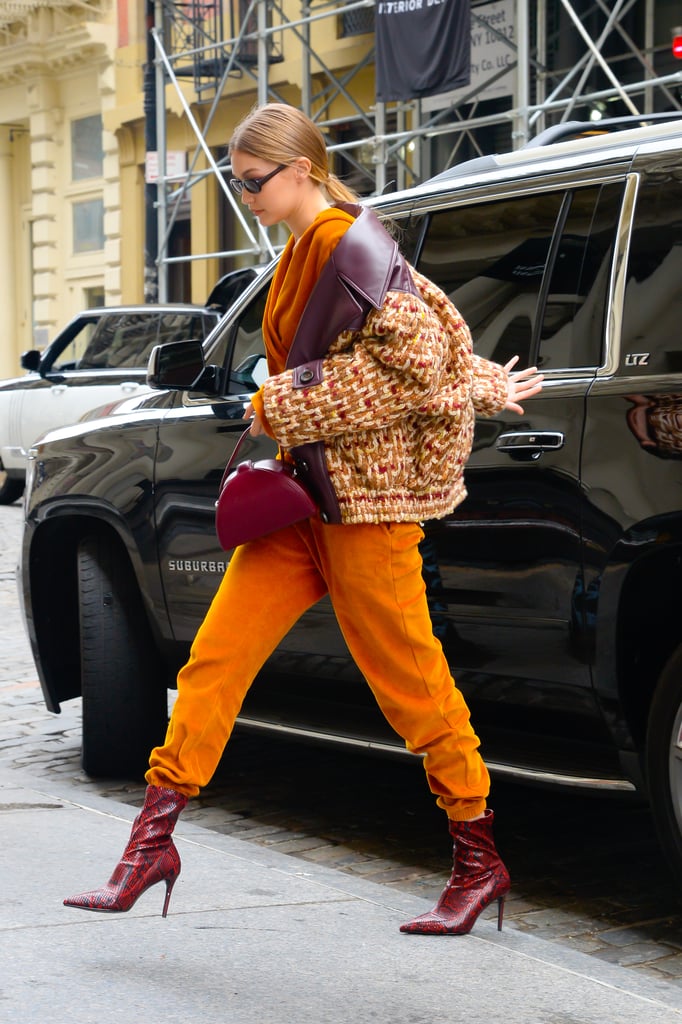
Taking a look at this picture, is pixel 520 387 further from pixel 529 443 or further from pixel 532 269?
pixel 532 269

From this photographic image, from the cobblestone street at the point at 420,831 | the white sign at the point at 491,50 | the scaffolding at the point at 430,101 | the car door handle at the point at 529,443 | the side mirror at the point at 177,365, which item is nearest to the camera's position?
the car door handle at the point at 529,443

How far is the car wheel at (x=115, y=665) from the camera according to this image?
5.27m

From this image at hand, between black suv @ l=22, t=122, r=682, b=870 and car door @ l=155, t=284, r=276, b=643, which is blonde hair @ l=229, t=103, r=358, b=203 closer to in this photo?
black suv @ l=22, t=122, r=682, b=870

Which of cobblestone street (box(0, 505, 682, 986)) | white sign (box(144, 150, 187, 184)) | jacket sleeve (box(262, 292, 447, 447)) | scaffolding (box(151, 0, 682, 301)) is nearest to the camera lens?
jacket sleeve (box(262, 292, 447, 447))

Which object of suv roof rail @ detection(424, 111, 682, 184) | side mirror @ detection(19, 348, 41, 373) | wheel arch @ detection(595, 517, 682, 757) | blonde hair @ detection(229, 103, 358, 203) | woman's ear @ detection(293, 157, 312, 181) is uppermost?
side mirror @ detection(19, 348, 41, 373)

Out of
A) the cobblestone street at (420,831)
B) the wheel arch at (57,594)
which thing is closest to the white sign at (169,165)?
the cobblestone street at (420,831)

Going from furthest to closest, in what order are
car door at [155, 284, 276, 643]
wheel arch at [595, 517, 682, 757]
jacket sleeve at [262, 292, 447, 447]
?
car door at [155, 284, 276, 643] < wheel arch at [595, 517, 682, 757] < jacket sleeve at [262, 292, 447, 447]

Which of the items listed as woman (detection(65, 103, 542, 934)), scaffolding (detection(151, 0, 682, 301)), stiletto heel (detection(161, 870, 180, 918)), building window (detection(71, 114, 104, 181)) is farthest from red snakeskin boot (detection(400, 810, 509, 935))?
building window (detection(71, 114, 104, 181))

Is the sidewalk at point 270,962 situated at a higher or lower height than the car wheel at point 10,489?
lower

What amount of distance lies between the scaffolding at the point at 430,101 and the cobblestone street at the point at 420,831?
27.8 feet

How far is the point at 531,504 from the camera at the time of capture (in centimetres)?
396

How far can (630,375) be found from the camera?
382 centimetres

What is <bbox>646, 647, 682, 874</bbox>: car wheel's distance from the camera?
145 inches

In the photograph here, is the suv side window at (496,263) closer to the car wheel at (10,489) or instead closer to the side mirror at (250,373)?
the side mirror at (250,373)
